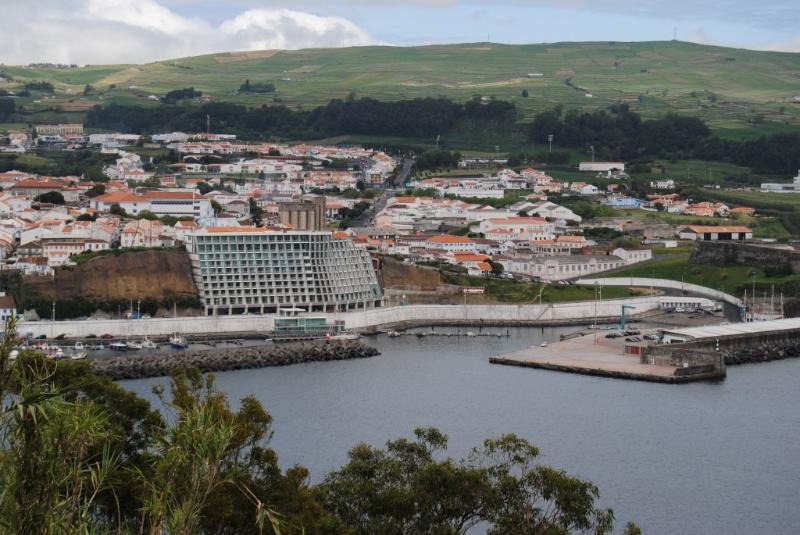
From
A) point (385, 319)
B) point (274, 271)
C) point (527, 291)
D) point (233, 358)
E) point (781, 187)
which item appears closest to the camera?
point (233, 358)

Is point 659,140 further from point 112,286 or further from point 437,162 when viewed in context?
point 112,286

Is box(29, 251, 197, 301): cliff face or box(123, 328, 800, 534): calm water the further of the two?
box(29, 251, 197, 301): cliff face

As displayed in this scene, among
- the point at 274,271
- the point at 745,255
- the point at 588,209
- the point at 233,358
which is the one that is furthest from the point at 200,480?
the point at 588,209

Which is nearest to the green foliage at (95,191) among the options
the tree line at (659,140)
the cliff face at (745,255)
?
the cliff face at (745,255)

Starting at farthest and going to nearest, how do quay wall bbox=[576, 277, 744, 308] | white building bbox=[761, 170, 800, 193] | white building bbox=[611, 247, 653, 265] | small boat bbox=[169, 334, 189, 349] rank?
white building bbox=[761, 170, 800, 193] → white building bbox=[611, 247, 653, 265] → quay wall bbox=[576, 277, 744, 308] → small boat bbox=[169, 334, 189, 349]

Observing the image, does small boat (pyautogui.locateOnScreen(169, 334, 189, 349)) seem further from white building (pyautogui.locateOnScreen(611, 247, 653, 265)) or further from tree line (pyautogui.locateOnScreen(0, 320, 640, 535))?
white building (pyautogui.locateOnScreen(611, 247, 653, 265))

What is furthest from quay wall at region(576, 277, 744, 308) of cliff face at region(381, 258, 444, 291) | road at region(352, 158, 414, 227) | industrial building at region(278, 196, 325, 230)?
road at region(352, 158, 414, 227)
